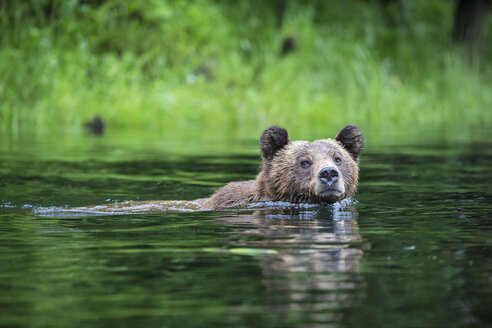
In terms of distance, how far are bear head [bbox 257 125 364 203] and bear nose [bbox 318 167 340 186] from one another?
0.01 m

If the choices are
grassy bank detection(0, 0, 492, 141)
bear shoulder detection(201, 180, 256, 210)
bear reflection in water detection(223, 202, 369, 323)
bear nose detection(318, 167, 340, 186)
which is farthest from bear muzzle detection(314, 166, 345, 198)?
grassy bank detection(0, 0, 492, 141)

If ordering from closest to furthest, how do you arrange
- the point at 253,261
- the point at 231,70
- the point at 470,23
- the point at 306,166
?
the point at 253,261 → the point at 306,166 → the point at 231,70 → the point at 470,23

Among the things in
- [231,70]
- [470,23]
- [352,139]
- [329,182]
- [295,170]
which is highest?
[470,23]

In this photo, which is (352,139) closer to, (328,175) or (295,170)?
(295,170)

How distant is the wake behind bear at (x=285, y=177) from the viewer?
27.2 feet

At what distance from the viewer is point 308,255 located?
17.9 feet

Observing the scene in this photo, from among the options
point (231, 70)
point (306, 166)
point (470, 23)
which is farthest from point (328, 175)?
point (470, 23)

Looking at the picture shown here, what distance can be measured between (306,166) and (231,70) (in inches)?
692

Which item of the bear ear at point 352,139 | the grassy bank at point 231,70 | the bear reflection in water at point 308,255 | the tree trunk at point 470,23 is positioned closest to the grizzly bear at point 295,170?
the bear ear at point 352,139

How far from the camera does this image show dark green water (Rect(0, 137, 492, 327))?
158 inches

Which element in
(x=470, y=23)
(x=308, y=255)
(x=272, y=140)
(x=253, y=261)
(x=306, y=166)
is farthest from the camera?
(x=470, y=23)

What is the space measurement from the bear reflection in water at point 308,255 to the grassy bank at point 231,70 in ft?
39.5

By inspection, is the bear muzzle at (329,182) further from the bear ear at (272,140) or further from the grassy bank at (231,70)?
the grassy bank at (231,70)

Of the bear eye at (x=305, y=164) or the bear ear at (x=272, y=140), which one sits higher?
the bear ear at (x=272, y=140)
